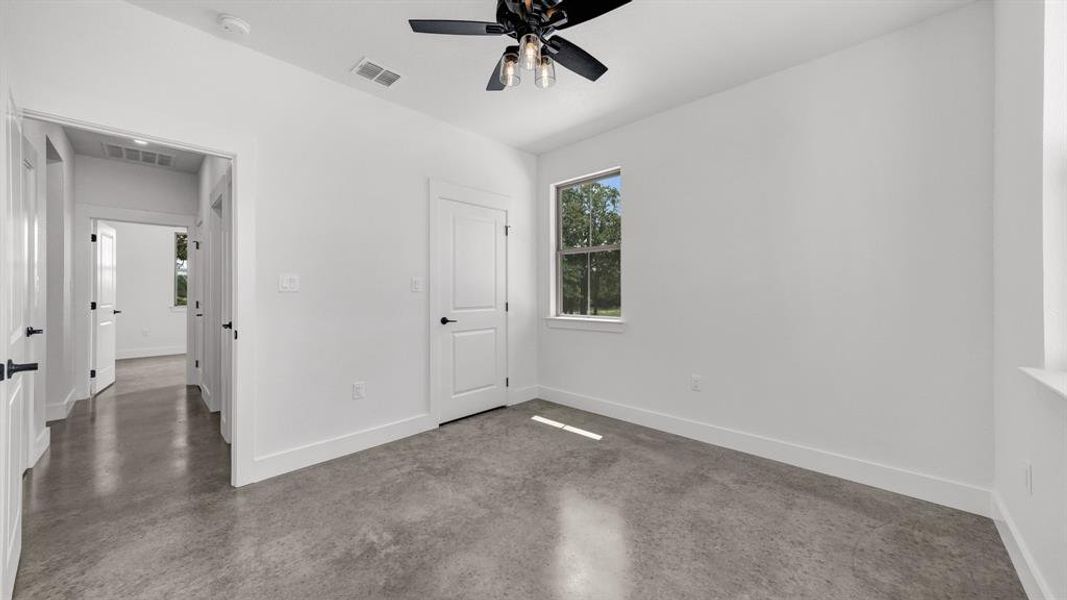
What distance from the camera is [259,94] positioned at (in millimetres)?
2682

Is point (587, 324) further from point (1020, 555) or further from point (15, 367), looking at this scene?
point (15, 367)

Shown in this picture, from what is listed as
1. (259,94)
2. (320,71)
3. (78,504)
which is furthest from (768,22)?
(78,504)

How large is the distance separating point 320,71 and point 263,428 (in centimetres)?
244

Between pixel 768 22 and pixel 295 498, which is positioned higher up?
pixel 768 22

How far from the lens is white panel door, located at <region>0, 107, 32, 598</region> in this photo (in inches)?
55.7

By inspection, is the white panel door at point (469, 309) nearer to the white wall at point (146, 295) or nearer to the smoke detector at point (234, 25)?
the smoke detector at point (234, 25)

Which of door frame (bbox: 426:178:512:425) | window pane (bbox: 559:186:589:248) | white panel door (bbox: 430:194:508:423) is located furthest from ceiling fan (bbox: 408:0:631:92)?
window pane (bbox: 559:186:589:248)

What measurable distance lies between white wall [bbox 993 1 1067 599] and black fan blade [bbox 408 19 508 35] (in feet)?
6.92

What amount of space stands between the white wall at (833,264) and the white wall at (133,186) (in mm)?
5348

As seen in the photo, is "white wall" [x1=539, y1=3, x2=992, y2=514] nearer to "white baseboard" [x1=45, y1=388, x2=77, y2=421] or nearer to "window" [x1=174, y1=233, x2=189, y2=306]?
"white baseboard" [x1=45, y1=388, x2=77, y2=421]

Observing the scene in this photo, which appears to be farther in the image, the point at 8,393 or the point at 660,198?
the point at 660,198

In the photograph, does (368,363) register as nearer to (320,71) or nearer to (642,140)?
(320,71)

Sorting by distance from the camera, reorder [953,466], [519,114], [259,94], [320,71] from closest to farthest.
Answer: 1. [953,466]
2. [259,94]
3. [320,71]
4. [519,114]

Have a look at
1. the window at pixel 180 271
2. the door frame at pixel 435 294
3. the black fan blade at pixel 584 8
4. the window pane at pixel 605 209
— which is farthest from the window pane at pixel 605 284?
the window at pixel 180 271
